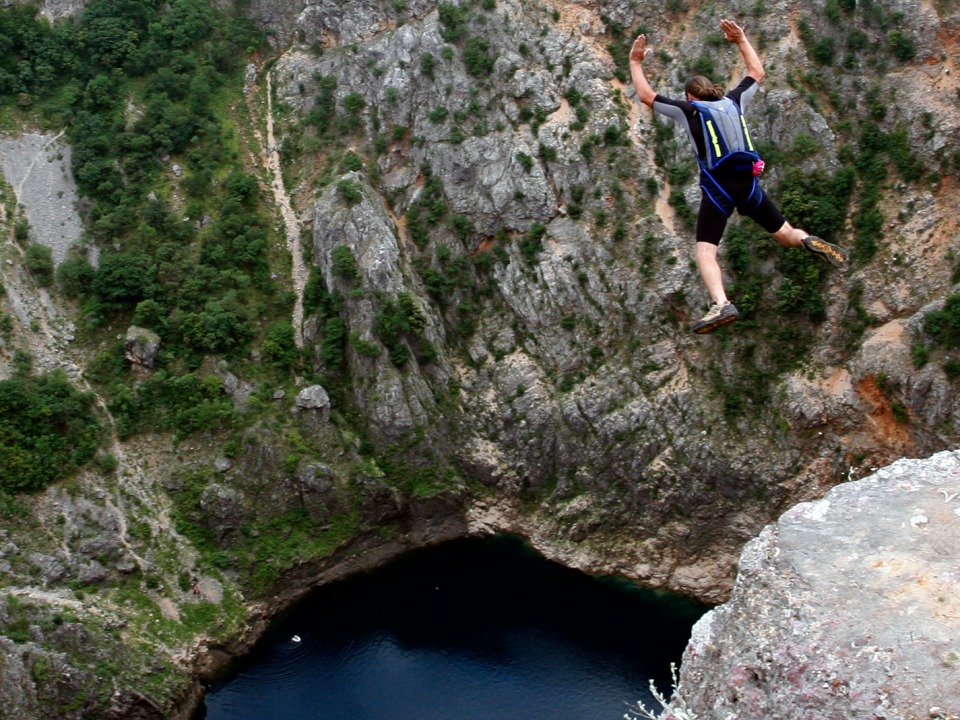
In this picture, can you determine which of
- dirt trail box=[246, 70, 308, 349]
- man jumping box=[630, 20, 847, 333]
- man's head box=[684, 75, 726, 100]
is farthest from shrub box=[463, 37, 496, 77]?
man's head box=[684, 75, 726, 100]

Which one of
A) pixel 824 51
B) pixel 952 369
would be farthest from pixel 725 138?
pixel 824 51

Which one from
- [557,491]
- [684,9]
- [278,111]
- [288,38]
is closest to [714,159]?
[557,491]

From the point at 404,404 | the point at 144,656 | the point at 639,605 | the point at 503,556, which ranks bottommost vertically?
the point at 639,605

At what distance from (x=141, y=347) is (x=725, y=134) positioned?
31.9m

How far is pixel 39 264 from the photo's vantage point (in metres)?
36.8

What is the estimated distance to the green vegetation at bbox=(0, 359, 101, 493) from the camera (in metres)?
32.2

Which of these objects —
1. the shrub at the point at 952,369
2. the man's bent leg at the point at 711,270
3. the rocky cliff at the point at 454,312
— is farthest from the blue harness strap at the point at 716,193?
the shrub at the point at 952,369

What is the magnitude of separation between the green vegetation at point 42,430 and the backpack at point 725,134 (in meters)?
32.2

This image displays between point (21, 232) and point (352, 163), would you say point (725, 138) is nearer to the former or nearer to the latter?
point (352, 163)

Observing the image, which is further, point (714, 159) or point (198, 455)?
point (198, 455)

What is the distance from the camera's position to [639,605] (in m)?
34.1

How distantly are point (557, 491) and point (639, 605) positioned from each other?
645 cm

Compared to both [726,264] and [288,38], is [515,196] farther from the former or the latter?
[288,38]

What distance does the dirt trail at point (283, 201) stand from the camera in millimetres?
38844
